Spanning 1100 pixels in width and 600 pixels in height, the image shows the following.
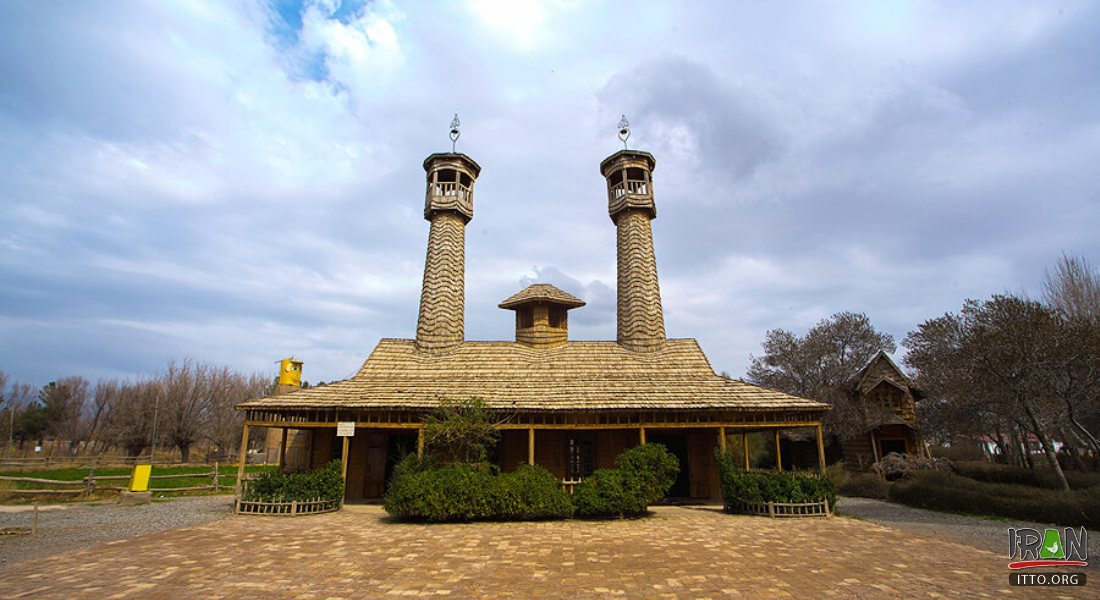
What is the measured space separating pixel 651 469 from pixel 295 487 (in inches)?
377

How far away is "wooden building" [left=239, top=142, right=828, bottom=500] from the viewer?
15500 mm

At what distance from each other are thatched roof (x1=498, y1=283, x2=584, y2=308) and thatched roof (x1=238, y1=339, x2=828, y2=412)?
1.65 metres

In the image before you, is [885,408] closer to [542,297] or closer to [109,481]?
[542,297]

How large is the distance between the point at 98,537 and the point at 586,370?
13.7 metres

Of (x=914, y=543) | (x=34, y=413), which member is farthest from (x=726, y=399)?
(x=34, y=413)

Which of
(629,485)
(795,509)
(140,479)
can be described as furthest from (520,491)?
(140,479)

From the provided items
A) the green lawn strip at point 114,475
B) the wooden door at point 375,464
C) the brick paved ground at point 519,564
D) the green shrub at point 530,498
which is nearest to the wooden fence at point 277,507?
the brick paved ground at point 519,564

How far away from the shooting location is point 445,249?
832 inches

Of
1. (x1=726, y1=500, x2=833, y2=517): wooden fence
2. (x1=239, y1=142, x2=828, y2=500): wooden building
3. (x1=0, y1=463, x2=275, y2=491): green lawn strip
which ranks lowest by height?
(x1=0, y1=463, x2=275, y2=491): green lawn strip

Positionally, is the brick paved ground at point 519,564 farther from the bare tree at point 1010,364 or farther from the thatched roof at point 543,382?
the bare tree at point 1010,364

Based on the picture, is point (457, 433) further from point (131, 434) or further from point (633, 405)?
point (131, 434)

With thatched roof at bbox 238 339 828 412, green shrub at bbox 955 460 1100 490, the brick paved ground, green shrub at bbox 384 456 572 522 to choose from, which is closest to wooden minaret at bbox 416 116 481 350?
thatched roof at bbox 238 339 828 412

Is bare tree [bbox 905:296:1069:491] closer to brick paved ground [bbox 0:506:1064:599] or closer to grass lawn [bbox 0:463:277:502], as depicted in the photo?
brick paved ground [bbox 0:506:1064:599]

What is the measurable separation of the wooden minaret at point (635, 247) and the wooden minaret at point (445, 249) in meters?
6.42
